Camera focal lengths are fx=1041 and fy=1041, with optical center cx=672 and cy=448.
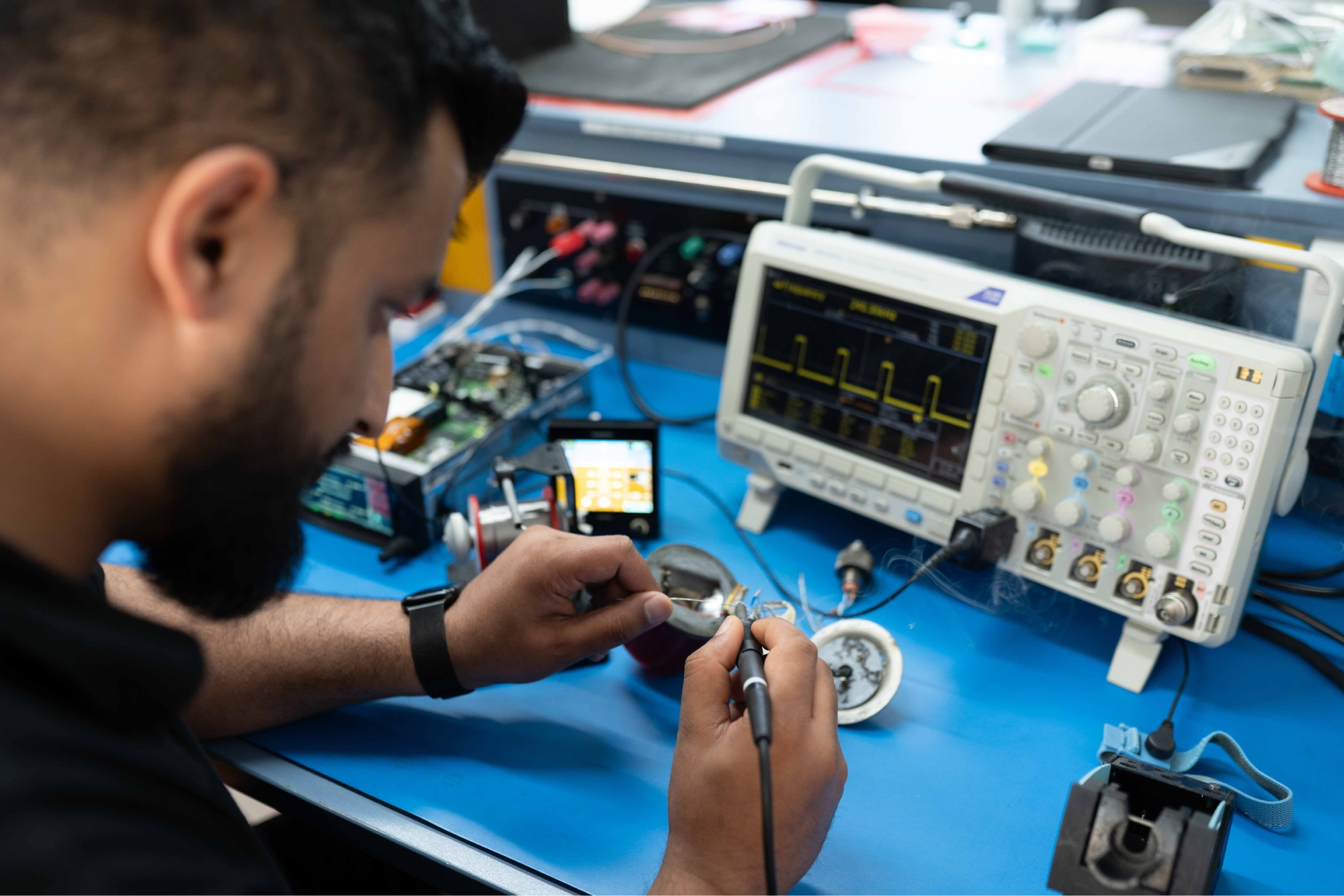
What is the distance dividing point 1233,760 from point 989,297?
50 centimetres

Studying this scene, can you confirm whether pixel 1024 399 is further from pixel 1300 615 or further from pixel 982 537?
pixel 1300 615

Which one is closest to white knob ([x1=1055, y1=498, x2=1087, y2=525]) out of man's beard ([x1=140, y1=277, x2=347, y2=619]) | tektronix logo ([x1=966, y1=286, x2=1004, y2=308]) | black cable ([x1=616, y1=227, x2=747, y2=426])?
tektronix logo ([x1=966, y1=286, x2=1004, y2=308])

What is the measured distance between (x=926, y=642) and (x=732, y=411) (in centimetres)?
36

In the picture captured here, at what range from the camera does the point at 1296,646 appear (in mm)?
1086

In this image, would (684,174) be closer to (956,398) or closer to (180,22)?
(956,398)

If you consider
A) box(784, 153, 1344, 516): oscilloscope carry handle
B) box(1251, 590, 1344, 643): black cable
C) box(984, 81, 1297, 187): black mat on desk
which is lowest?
box(1251, 590, 1344, 643): black cable

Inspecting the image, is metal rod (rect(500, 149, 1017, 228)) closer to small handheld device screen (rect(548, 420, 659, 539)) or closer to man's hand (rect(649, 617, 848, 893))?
small handheld device screen (rect(548, 420, 659, 539))

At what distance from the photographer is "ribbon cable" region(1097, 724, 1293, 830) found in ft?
2.93

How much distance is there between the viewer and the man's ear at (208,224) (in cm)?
52

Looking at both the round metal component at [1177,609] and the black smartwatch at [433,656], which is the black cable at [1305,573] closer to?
the round metal component at [1177,609]

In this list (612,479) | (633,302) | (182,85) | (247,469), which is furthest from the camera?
(633,302)

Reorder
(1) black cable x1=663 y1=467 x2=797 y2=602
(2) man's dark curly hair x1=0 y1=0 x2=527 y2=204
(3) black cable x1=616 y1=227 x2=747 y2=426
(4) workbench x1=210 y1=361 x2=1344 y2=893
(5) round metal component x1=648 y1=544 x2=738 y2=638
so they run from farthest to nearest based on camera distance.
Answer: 1. (3) black cable x1=616 y1=227 x2=747 y2=426
2. (1) black cable x1=663 y1=467 x2=797 y2=602
3. (5) round metal component x1=648 y1=544 x2=738 y2=638
4. (4) workbench x1=210 y1=361 x2=1344 y2=893
5. (2) man's dark curly hair x1=0 y1=0 x2=527 y2=204

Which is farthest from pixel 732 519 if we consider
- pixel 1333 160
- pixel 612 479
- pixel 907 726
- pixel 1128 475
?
pixel 1333 160

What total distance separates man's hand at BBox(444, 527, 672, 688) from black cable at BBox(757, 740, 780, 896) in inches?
9.0
